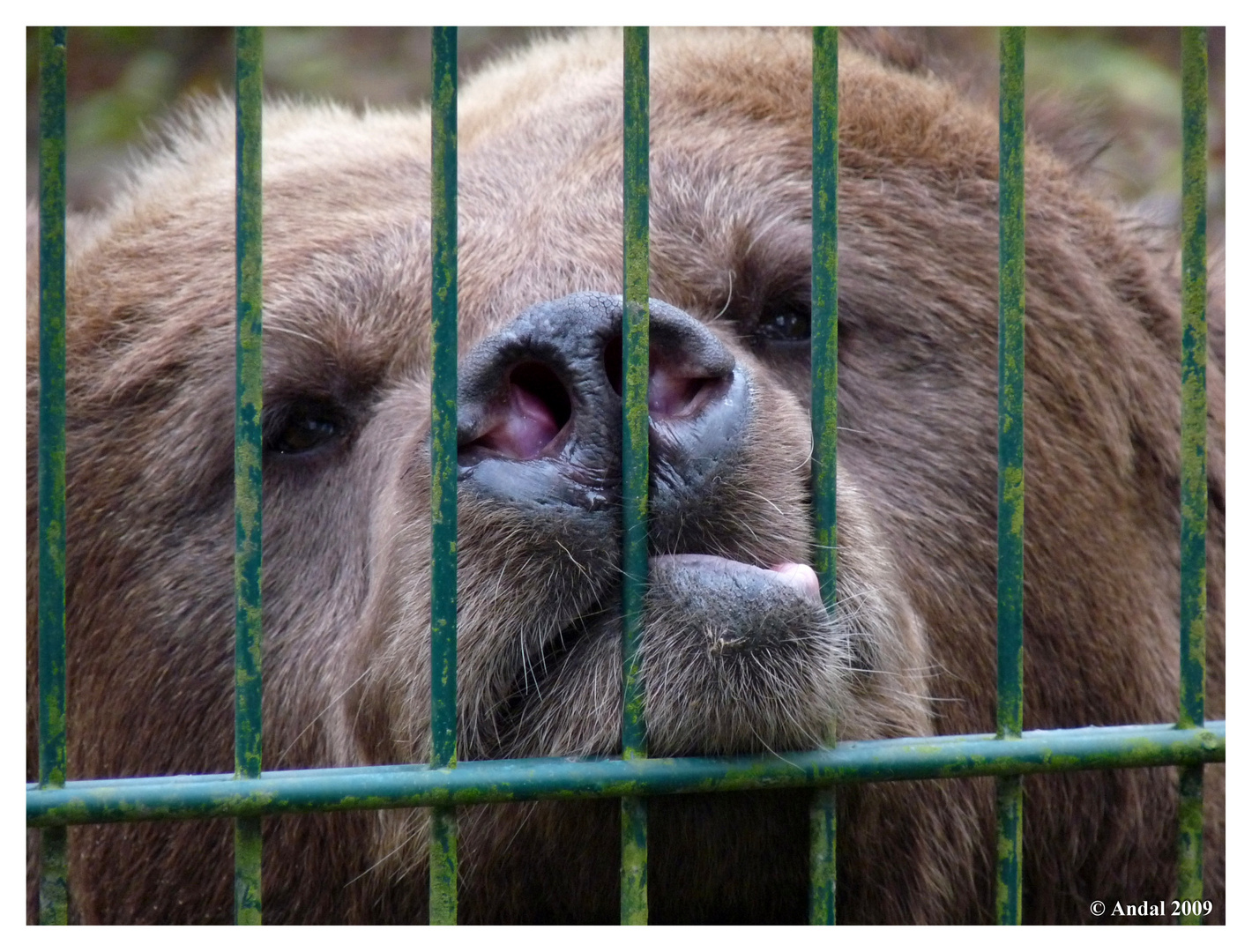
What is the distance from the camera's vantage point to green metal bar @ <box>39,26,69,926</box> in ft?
6.75

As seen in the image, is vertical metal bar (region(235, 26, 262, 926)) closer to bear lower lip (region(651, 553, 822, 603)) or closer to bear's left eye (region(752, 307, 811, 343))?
bear lower lip (region(651, 553, 822, 603))

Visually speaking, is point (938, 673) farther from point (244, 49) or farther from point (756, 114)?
point (244, 49)

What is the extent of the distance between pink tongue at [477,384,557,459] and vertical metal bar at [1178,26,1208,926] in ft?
3.35

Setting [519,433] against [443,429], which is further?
[519,433]

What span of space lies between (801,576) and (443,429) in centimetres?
61

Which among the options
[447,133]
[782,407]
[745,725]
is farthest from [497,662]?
[447,133]

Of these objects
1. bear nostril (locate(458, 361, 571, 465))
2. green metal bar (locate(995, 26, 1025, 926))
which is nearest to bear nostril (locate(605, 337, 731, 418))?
bear nostril (locate(458, 361, 571, 465))

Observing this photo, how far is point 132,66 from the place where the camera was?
28.5ft

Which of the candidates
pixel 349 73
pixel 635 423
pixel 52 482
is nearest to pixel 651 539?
pixel 635 423

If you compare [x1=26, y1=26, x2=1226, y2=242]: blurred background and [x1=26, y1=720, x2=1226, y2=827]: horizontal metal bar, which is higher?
[x1=26, y1=26, x2=1226, y2=242]: blurred background

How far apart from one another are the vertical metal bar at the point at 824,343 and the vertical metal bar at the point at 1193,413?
23.1 inches

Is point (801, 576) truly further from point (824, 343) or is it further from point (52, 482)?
point (52, 482)

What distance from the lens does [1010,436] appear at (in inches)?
92.1

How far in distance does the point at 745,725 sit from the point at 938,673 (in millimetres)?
920
